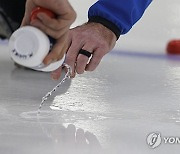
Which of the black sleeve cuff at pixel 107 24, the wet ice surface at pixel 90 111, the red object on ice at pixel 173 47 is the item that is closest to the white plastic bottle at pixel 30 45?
the wet ice surface at pixel 90 111

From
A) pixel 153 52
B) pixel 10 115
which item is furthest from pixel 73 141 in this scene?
pixel 153 52

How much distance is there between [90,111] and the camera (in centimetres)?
103

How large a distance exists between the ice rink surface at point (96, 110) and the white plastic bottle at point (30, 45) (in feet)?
0.45

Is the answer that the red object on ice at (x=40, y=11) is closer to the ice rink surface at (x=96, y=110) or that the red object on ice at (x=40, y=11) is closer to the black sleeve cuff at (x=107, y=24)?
the ice rink surface at (x=96, y=110)

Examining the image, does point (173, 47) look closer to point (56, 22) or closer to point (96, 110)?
point (96, 110)

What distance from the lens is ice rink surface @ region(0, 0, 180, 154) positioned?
0.83 meters

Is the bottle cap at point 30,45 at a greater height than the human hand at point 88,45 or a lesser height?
greater

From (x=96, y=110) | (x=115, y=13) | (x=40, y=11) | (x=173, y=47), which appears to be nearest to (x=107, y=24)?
(x=115, y=13)

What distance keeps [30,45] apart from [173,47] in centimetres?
132

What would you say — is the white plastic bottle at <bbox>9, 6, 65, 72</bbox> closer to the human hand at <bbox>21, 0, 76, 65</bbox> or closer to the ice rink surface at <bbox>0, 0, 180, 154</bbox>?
the human hand at <bbox>21, 0, 76, 65</bbox>

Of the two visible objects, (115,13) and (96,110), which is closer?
(96,110)

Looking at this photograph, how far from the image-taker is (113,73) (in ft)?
4.89

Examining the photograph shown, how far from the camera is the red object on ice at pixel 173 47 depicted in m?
2.02

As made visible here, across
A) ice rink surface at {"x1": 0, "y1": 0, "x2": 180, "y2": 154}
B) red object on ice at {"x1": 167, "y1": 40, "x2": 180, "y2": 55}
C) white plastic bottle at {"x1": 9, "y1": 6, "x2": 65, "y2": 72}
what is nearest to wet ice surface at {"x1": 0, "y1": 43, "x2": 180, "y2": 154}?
ice rink surface at {"x1": 0, "y1": 0, "x2": 180, "y2": 154}
